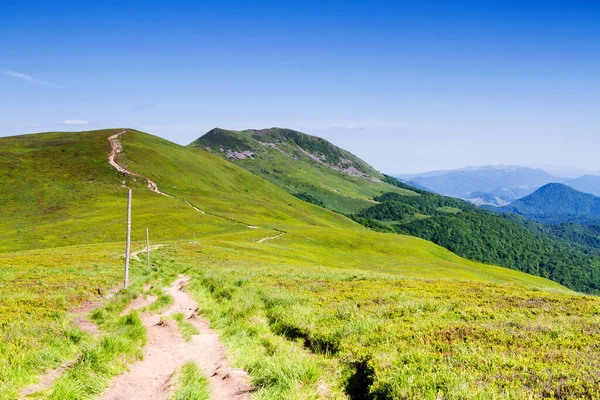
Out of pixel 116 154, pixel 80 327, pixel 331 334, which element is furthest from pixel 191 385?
pixel 116 154

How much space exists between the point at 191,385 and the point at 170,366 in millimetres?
2809

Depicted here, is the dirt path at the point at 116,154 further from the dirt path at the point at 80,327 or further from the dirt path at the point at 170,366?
the dirt path at the point at 170,366

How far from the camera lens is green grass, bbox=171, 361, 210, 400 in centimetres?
828

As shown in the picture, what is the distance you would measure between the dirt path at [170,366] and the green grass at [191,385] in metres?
0.25

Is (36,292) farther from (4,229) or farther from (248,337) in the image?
(4,229)

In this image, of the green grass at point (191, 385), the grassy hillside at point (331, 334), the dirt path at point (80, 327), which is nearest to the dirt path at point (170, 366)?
the green grass at point (191, 385)

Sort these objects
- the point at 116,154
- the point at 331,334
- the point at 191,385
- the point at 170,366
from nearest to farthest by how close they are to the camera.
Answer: the point at 191,385, the point at 170,366, the point at 331,334, the point at 116,154

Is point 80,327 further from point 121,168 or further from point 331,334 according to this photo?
point 121,168

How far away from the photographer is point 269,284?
81.7 ft

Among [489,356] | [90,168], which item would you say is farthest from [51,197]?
[489,356]

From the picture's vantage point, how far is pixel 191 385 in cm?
886

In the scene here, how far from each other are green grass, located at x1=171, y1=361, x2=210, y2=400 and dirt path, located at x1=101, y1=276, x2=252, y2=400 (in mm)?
249

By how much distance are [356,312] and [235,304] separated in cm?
655

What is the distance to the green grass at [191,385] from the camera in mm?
8279
